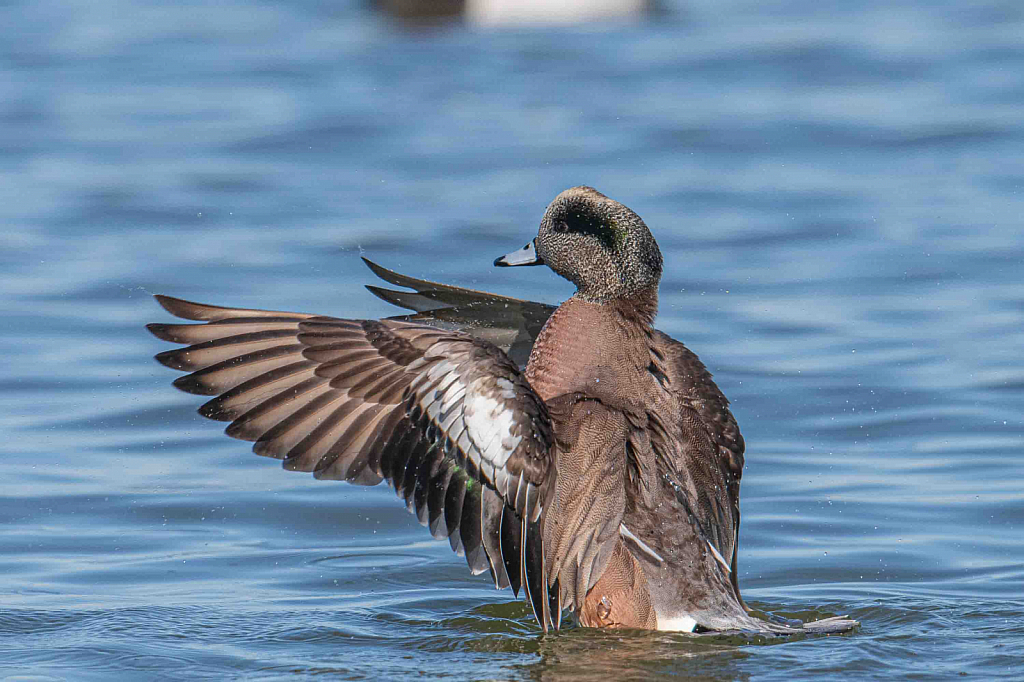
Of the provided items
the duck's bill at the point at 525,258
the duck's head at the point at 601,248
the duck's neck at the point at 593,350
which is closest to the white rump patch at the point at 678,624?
the duck's neck at the point at 593,350

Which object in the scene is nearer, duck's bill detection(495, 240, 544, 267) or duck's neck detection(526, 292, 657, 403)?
duck's neck detection(526, 292, 657, 403)

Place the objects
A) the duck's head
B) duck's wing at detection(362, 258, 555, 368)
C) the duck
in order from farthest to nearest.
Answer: duck's wing at detection(362, 258, 555, 368) < the duck's head < the duck

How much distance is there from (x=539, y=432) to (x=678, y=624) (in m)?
0.82

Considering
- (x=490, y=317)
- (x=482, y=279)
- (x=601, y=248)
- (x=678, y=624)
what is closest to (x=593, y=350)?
(x=601, y=248)

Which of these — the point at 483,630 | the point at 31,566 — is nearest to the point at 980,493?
the point at 483,630

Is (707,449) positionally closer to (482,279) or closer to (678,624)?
(678,624)

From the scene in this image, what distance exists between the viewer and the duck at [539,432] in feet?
16.0

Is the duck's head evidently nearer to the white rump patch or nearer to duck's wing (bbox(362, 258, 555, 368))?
duck's wing (bbox(362, 258, 555, 368))

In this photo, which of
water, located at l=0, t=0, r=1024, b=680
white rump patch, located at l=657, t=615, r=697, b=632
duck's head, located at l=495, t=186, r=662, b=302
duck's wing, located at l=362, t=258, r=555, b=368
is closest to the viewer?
white rump patch, located at l=657, t=615, r=697, b=632

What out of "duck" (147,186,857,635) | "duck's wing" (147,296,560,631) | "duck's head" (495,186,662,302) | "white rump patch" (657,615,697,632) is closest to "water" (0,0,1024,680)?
Answer: "white rump patch" (657,615,697,632)

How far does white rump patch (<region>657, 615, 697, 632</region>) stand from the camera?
16.7ft

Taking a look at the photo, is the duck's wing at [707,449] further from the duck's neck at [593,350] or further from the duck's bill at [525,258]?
the duck's bill at [525,258]

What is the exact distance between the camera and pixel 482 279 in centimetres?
980

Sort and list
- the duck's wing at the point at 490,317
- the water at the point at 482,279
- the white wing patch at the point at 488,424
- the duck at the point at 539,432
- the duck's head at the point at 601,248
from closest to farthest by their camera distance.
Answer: the white wing patch at the point at 488,424
the duck at the point at 539,432
the duck's head at the point at 601,248
the water at the point at 482,279
the duck's wing at the point at 490,317
